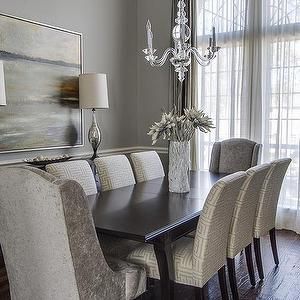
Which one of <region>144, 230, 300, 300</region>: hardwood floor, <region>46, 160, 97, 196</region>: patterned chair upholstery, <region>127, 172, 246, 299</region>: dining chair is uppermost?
<region>46, 160, 97, 196</region>: patterned chair upholstery

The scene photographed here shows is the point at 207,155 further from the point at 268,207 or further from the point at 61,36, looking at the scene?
the point at 61,36

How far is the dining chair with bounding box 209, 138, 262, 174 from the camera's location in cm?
413

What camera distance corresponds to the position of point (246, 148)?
4.18 metres

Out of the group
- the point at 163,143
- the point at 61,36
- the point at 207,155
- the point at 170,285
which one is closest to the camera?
the point at 170,285

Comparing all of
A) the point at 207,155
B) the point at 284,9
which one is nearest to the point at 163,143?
the point at 207,155

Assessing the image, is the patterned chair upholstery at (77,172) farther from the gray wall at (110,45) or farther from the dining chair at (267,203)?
the dining chair at (267,203)

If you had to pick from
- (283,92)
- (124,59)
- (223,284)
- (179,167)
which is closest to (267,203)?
(179,167)

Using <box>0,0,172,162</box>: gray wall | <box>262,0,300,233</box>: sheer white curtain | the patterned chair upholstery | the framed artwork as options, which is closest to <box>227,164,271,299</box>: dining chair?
the patterned chair upholstery

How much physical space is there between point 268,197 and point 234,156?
1216 mm

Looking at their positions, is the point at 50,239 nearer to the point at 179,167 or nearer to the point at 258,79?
the point at 179,167

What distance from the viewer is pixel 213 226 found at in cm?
208

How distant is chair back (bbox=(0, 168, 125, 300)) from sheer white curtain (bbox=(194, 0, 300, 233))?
3.21m

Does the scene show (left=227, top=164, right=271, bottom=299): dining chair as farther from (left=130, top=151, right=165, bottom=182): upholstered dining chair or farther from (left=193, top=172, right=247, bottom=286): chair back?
(left=130, top=151, right=165, bottom=182): upholstered dining chair

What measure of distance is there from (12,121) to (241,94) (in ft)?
8.97
